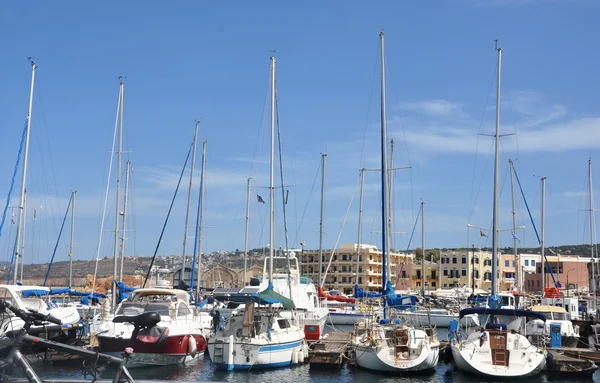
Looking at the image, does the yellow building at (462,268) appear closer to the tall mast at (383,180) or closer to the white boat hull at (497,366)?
the tall mast at (383,180)

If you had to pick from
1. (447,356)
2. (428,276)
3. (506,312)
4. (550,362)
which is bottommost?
(447,356)

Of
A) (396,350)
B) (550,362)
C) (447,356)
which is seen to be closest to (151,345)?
(396,350)

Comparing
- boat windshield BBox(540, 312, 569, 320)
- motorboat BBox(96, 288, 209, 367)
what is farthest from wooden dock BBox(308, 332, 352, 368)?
boat windshield BBox(540, 312, 569, 320)

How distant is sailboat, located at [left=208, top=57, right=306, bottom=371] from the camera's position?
29.6m

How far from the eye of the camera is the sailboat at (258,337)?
29.6 meters

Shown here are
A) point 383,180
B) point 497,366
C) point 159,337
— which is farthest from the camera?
point 383,180

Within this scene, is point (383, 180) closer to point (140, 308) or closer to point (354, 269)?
point (140, 308)

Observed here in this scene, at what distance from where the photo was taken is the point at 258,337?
30391 millimetres

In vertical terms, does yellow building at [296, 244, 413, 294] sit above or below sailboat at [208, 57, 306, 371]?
above

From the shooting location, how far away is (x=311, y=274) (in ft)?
396

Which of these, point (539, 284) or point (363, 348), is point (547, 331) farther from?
point (539, 284)

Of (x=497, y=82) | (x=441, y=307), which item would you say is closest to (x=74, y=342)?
(x=497, y=82)

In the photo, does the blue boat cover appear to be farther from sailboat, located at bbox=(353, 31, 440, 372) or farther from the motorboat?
the motorboat

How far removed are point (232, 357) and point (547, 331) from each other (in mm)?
20179
